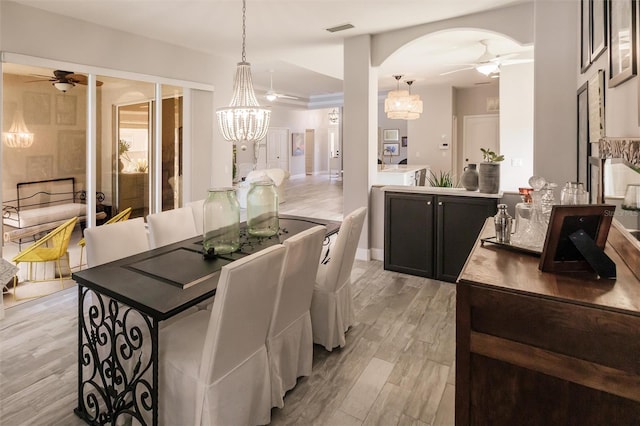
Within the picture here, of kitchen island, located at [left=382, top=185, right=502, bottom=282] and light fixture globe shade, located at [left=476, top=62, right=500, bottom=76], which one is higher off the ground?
light fixture globe shade, located at [left=476, top=62, right=500, bottom=76]

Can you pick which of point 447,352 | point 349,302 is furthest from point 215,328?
point 447,352

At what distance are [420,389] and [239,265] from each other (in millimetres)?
1428

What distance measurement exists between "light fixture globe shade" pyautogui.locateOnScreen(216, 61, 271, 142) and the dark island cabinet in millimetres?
1806

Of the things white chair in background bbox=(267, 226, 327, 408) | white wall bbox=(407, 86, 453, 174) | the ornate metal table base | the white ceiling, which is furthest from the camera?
white wall bbox=(407, 86, 453, 174)

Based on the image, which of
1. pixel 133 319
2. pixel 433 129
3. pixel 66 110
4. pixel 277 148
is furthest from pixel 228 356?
pixel 277 148

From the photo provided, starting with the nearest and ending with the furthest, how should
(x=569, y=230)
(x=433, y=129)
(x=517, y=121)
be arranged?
(x=569, y=230)
(x=517, y=121)
(x=433, y=129)

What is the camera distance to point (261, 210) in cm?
274

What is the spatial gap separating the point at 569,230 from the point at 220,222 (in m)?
1.88

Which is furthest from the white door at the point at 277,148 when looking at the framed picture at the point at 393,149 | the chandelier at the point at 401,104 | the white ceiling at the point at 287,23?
the white ceiling at the point at 287,23

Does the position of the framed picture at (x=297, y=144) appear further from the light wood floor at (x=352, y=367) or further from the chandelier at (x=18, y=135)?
the light wood floor at (x=352, y=367)

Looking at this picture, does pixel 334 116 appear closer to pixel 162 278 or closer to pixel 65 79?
pixel 65 79

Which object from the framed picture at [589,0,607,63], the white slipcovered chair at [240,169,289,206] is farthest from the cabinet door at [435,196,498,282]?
the white slipcovered chair at [240,169,289,206]

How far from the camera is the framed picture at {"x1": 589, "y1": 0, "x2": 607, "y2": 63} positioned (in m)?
1.81

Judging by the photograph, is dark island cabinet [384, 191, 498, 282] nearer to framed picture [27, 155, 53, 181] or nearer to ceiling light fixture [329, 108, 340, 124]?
framed picture [27, 155, 53, 181]
